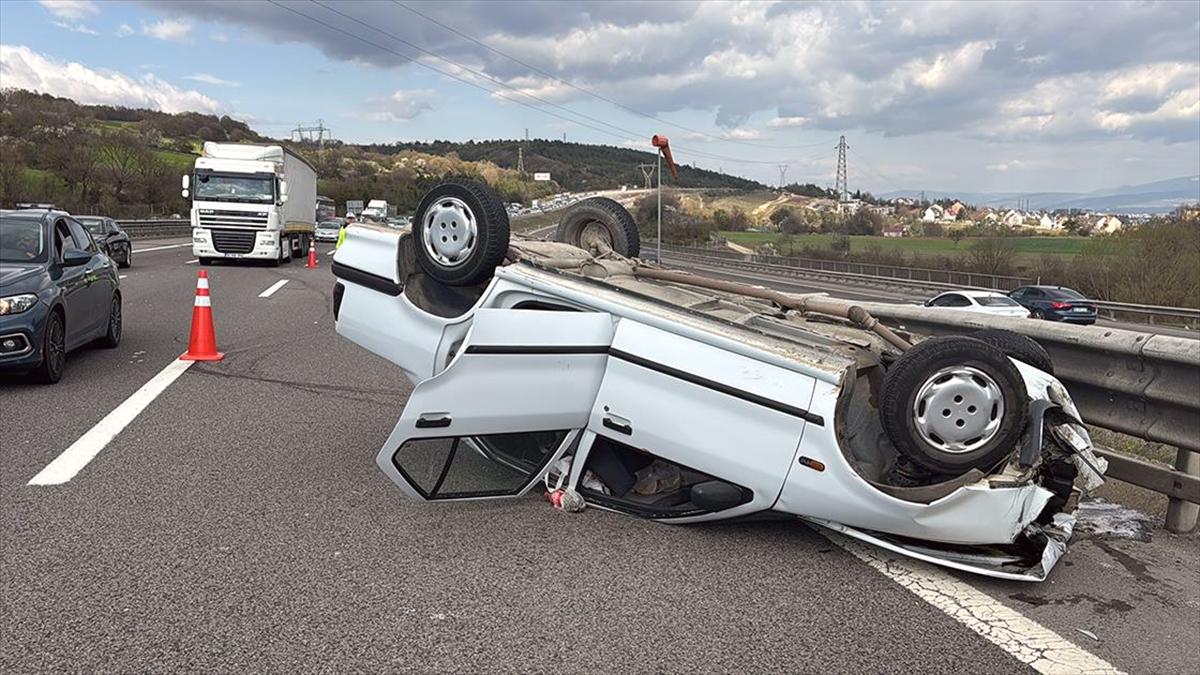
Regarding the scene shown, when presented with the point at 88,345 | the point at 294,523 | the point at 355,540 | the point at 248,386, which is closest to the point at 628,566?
the point at 355,540

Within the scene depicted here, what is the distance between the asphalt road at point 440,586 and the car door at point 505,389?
1.45ft

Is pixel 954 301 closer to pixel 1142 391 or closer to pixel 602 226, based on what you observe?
pixel 602 226

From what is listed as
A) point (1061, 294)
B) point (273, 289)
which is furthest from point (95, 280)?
point (1061, 294)

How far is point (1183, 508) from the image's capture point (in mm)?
4828

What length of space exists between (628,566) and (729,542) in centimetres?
64

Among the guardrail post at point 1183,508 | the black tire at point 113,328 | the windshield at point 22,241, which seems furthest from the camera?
the black tire at point 113,328

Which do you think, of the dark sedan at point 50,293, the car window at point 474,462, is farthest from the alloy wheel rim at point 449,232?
the dark sedan at point 50,293

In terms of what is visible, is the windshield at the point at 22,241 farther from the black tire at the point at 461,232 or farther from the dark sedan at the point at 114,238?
the dark sedan at the point at 114,238

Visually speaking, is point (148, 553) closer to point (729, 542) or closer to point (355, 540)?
point (355, 540)

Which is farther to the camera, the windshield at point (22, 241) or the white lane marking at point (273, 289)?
the white lane marking at point (273, 289)

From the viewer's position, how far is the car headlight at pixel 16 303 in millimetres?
7500

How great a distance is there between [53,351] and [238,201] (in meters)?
18.5

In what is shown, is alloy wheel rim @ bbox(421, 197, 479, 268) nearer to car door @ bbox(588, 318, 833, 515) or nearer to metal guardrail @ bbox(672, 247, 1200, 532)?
car door @ bbox(588, 318, 833, 515)

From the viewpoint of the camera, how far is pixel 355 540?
4.34 m
